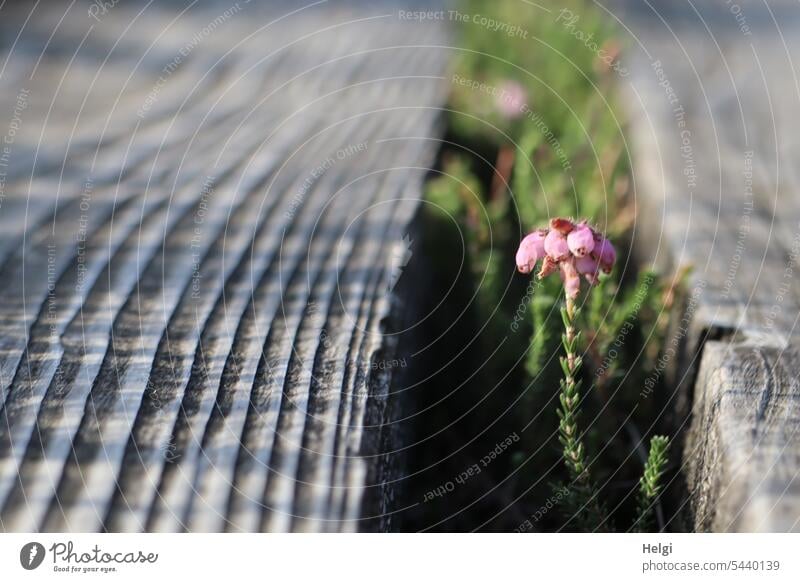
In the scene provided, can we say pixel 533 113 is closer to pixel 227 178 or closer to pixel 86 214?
pixel 227 178

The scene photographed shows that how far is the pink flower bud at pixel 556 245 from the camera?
59.9 inches

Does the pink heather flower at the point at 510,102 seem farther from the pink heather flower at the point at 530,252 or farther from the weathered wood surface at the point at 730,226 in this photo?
the pink heather flower at the point at 530,252

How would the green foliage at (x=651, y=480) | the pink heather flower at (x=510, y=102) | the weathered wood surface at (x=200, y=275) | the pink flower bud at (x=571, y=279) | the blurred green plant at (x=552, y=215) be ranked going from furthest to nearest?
1. the pink heather flower at (x=510, y=102)
2. the blurred green plant at (x=552, y=215)
3. the pink flower bud at (x=571, y=279)
4. the green foliage at (x=651, y=480)
5. the weathered wood surface at (x=200, y=275)

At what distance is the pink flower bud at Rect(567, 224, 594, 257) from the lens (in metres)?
1.50

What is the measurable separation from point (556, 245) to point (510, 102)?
1.54m

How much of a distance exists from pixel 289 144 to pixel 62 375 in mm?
1057

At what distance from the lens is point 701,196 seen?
2.21 metres

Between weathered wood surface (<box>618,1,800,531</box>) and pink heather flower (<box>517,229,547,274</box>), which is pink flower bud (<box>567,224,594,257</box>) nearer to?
pink heather flower (<box>517,229,547,274</box>)

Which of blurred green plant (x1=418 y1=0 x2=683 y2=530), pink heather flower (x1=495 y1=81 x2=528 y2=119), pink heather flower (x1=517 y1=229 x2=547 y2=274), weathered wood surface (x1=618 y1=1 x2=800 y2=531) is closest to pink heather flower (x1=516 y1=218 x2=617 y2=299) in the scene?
pink heather flower (x1=517 y1=229 x2=547 y2=274)

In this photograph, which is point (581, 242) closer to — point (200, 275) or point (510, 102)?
point (200, 275)

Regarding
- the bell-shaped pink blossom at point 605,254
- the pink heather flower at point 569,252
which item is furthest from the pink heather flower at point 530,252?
the bell-shaped pink blossom at point 605,254

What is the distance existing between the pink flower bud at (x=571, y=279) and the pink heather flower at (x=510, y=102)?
4.89 feet

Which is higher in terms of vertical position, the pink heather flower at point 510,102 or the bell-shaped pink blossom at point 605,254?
the pink heather flower at point 510,102
